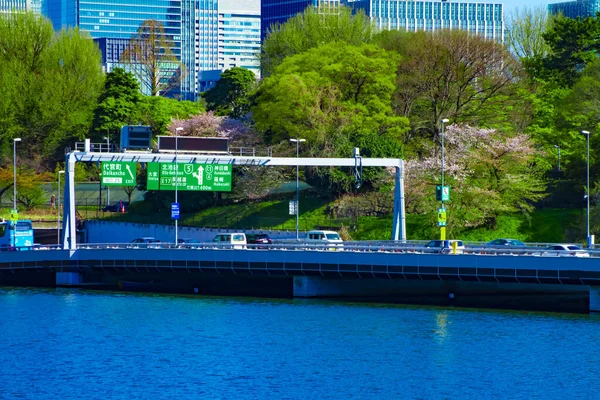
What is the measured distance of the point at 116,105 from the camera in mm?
138000

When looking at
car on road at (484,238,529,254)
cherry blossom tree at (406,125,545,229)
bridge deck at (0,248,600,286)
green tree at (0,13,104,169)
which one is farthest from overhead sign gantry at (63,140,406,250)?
green tree at (0,13,104,169)

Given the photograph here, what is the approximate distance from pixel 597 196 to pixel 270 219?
32.0 meters

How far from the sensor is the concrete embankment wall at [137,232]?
111875 millimetres

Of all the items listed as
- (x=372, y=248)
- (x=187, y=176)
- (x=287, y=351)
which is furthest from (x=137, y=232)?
(x=287, y=351)

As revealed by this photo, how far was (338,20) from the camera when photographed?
142 m

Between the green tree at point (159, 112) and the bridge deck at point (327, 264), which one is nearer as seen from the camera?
the bridge deck at point (327, 264)

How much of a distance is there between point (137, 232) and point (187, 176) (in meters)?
35.9

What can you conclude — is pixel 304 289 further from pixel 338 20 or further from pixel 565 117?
pixel 338 20

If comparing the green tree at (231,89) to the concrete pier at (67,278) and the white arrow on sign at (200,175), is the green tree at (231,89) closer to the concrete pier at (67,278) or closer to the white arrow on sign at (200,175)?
the white arrow on sign at (200,175)

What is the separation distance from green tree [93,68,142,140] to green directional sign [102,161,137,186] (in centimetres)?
5195

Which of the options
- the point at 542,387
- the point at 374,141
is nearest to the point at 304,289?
the point at 542,387

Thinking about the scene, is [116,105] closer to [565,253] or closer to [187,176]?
[187,176]

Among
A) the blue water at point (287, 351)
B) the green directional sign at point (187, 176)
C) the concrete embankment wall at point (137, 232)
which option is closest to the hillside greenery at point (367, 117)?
the concrete embankment wall at point (137, 232)

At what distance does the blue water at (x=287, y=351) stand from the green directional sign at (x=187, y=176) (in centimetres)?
1101
